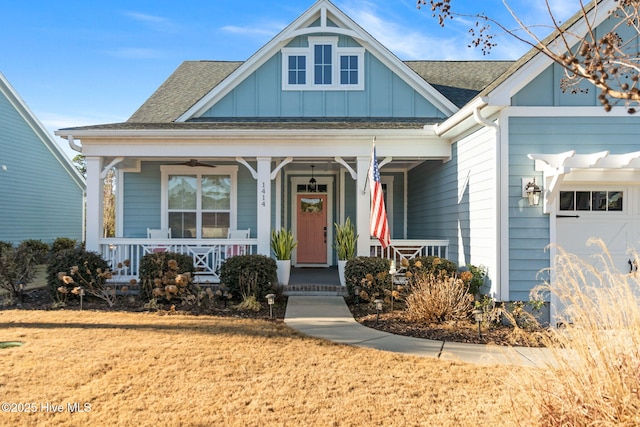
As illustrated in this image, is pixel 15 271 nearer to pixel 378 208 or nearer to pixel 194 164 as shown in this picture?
pixel 194 164

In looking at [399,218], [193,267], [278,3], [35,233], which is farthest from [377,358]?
[35,233]

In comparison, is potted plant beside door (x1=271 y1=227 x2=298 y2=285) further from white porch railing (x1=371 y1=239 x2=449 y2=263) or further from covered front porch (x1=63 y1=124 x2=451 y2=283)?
white porch railing (x1=371 y1=239 x2=449 y2=263)

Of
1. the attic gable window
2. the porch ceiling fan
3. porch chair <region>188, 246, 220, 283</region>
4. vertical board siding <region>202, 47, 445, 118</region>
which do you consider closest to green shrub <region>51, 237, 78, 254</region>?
the porch ceiling fan

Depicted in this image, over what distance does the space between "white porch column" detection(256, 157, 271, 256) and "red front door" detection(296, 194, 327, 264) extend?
3.78 metres

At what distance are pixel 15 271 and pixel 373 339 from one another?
22.5 feet

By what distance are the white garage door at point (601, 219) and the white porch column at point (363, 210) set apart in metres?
3.35

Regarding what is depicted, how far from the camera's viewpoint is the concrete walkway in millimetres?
5227

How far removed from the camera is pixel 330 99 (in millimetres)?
11031

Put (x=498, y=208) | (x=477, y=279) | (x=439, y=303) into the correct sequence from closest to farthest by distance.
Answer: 1. (x=439, y=303)
2. (x=498, y=208)
3. (x=477, y=279)

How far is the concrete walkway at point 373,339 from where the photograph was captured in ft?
17.1

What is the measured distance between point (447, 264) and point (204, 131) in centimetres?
523

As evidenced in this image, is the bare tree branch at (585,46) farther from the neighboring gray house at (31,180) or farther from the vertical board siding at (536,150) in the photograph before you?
the neighboring gray house at (31,180)

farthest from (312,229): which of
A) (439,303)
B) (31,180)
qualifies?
(31,180)

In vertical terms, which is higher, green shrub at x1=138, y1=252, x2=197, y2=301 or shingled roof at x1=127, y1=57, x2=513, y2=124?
shingled roof at x1=127, y1=57, x2=513, y2=124
